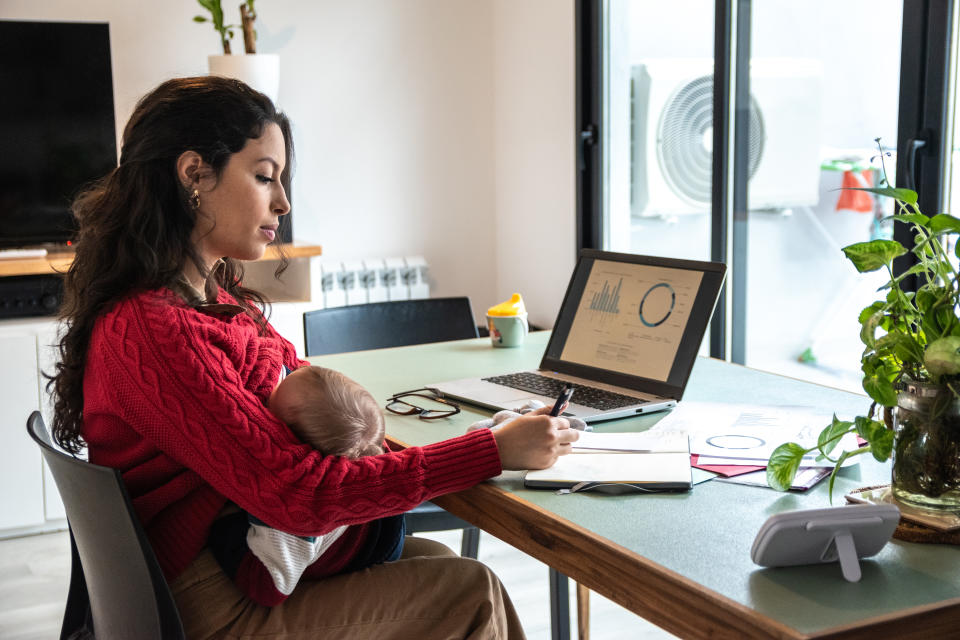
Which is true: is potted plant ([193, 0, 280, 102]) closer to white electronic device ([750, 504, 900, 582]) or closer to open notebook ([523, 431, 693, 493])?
open notebook ([523, 431, 693, 493])

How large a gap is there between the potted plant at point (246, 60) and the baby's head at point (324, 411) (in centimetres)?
225

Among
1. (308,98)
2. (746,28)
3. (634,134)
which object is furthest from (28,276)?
(746,28)

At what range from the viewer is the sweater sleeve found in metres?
1.12

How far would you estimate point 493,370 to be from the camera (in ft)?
6.07

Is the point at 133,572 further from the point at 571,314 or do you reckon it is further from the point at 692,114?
the point at 692,114

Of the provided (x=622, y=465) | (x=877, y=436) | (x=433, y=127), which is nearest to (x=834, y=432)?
(x=877, y=436)

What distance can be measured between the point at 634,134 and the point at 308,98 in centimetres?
123

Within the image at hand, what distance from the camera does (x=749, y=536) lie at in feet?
3.31

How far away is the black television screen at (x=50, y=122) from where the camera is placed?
125 inches

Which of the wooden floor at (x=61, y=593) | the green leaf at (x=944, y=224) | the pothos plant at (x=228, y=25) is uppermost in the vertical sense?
the pothos plant at (x=228, y=25)

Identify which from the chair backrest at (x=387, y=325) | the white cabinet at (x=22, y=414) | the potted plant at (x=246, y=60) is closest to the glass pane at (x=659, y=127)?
the potted plant at (x=246, y=60)

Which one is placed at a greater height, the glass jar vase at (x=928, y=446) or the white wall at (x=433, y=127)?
the white wall at (x=433, y=127)

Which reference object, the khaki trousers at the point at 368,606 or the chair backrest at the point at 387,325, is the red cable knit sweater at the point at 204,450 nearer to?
the khaki trousers at the point at 368,606

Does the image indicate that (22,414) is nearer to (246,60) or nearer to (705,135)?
(246,60)
